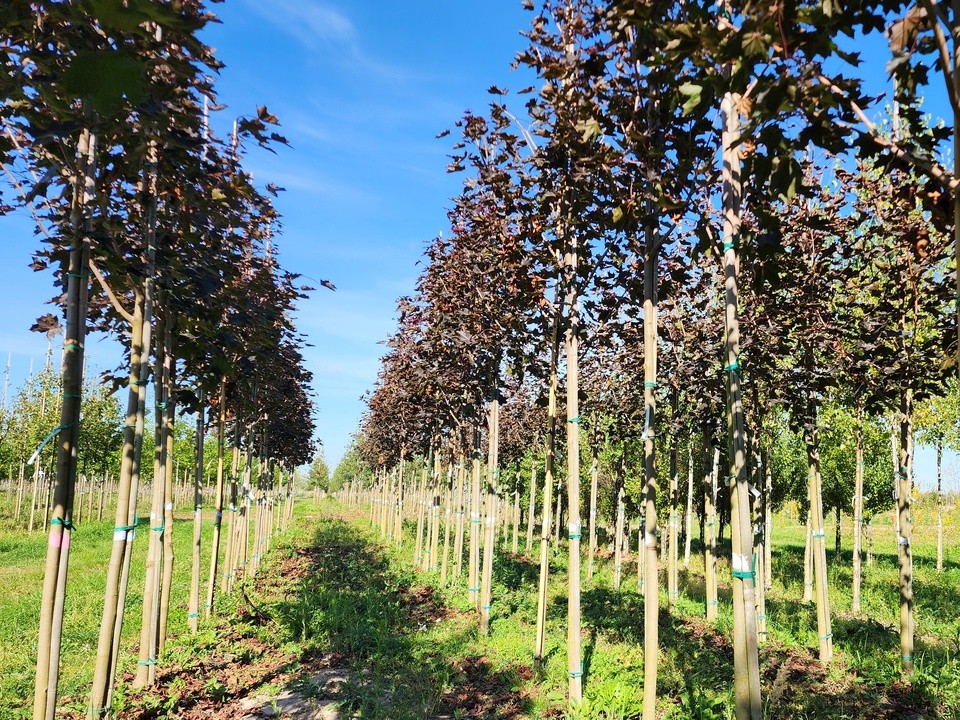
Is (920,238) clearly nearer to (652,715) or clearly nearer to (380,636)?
(652,715)

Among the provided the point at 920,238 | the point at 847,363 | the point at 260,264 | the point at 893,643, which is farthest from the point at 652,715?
the point at 893,643

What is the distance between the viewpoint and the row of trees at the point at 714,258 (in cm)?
236

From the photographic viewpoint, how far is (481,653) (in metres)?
8.38

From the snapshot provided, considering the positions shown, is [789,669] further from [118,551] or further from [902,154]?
[118,551]

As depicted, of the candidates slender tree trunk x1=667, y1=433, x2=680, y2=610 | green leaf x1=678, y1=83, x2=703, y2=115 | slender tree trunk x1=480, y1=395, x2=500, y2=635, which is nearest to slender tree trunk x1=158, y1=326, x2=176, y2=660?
slender tree trunk x1=480, y1=395, x2=500, y2=635

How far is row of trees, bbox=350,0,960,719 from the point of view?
92.7 inches

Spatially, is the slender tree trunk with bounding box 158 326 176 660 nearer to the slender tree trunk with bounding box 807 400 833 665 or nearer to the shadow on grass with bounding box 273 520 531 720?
the shadow on grass with bounding box 273 520 531 720

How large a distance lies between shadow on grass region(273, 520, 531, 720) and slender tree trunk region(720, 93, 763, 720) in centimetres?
338

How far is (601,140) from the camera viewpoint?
17.5 feet

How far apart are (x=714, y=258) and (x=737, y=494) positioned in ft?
6.37

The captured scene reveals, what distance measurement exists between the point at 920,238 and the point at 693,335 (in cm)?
573

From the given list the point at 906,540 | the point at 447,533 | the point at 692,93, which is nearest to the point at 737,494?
the point at 692,93

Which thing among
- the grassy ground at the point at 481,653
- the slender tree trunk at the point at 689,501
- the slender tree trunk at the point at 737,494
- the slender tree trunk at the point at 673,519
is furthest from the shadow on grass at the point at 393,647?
the slender tree trunk at the point at 689,501

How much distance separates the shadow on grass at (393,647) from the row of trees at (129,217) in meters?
2.40
